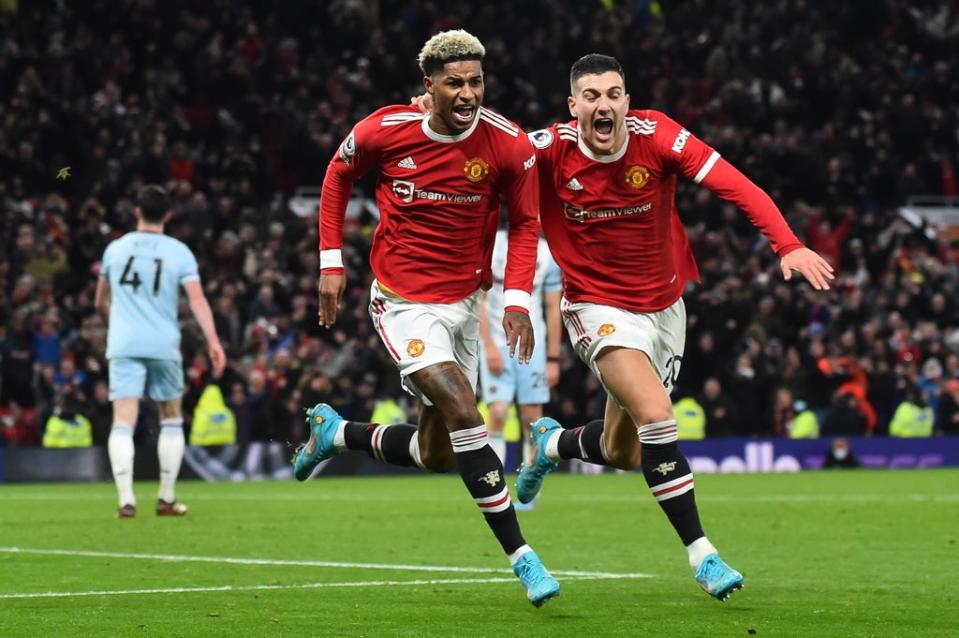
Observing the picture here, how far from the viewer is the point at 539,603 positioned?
7.19 metres

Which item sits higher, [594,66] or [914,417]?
[594,66]

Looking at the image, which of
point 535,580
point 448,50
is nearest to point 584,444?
point 535,580

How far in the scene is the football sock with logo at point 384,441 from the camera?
8883 millimetres

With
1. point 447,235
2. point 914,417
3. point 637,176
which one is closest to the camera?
point 447,235

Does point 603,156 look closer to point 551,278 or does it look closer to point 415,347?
point 415,347

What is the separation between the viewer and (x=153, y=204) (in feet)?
43.0

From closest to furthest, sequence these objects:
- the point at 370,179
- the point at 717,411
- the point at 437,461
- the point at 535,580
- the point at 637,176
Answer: the point at 535,580, the point at 637,176, the point at 437,461, the point at 717,411, the point at 370,179

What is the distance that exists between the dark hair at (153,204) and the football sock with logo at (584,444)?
4674 millimetres

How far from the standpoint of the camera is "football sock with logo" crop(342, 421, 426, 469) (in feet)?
29.1

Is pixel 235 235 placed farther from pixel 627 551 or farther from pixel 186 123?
pixel 627 551

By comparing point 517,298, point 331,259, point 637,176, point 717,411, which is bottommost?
point 717,411

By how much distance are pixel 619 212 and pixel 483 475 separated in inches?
59.0

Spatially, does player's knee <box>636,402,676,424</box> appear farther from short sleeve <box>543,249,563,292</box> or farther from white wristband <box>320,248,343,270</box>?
short sleeve <box>543,249,563,292</box>

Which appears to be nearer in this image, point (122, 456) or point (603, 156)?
point (603, 156)
